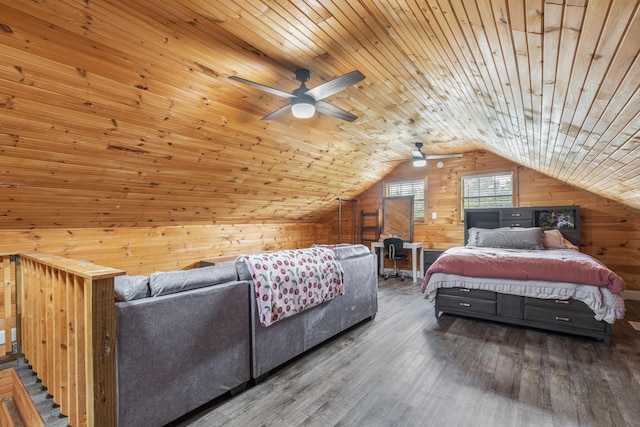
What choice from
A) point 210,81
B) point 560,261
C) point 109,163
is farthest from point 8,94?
point 560,261

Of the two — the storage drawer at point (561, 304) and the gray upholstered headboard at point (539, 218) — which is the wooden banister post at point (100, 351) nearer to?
the storage drawer at point (561, 304)

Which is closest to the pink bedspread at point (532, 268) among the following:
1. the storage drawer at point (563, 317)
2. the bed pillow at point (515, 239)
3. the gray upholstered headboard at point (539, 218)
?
the storage drawer at point (563, 317)

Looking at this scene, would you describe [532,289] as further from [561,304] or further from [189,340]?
[189,340]

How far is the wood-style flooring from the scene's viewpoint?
1926 millimetres

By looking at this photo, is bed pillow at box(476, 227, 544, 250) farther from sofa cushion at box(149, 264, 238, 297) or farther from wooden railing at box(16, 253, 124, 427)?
wooden railing at box(16, 253, 124, 427)

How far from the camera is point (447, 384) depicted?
2.31m

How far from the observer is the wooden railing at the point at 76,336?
1.43 m

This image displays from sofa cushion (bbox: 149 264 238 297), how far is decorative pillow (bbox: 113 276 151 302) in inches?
1.4

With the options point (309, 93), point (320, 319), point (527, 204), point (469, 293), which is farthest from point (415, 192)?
point (309, 93)

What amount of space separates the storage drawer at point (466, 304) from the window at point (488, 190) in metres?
2.84

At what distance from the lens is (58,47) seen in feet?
6.56

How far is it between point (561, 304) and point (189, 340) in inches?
137

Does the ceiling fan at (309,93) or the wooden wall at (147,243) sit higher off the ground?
the ceiling fan at (309,93)

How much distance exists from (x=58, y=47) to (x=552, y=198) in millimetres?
6577
